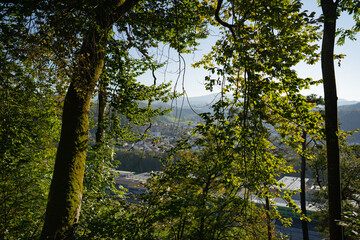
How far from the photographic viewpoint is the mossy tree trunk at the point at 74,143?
3.35 m

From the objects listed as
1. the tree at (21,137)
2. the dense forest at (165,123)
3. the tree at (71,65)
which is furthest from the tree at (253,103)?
the tree at (21,137)

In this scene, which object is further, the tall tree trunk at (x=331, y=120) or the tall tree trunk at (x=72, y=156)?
the tall tree trunk at (x=331, y=120)

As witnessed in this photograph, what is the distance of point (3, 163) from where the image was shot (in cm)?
532

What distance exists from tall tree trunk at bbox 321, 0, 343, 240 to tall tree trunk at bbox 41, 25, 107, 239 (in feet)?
13.0

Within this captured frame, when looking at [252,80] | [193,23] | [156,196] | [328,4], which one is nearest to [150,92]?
[193,23]

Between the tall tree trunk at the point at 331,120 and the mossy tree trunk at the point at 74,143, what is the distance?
3623 mm

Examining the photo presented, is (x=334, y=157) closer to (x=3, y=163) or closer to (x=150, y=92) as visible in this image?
(x=150, y=92)

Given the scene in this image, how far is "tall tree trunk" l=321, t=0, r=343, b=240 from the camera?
12.1ft

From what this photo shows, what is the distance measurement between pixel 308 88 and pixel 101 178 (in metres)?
5.19

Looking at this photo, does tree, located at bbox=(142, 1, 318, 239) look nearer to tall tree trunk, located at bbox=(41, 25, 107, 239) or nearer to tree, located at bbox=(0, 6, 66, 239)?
tall tree trunk, located at bbox=(41, 25, 107, 239)

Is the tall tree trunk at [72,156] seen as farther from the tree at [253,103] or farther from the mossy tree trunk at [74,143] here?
the tree at [253,103]

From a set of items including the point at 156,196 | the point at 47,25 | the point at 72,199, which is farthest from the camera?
the point at 156,196

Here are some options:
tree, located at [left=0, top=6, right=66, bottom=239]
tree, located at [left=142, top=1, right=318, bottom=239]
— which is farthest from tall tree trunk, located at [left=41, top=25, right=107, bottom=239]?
tree, located at [left=142, top=1, right=318, bottom=239]

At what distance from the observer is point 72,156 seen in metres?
3.64
